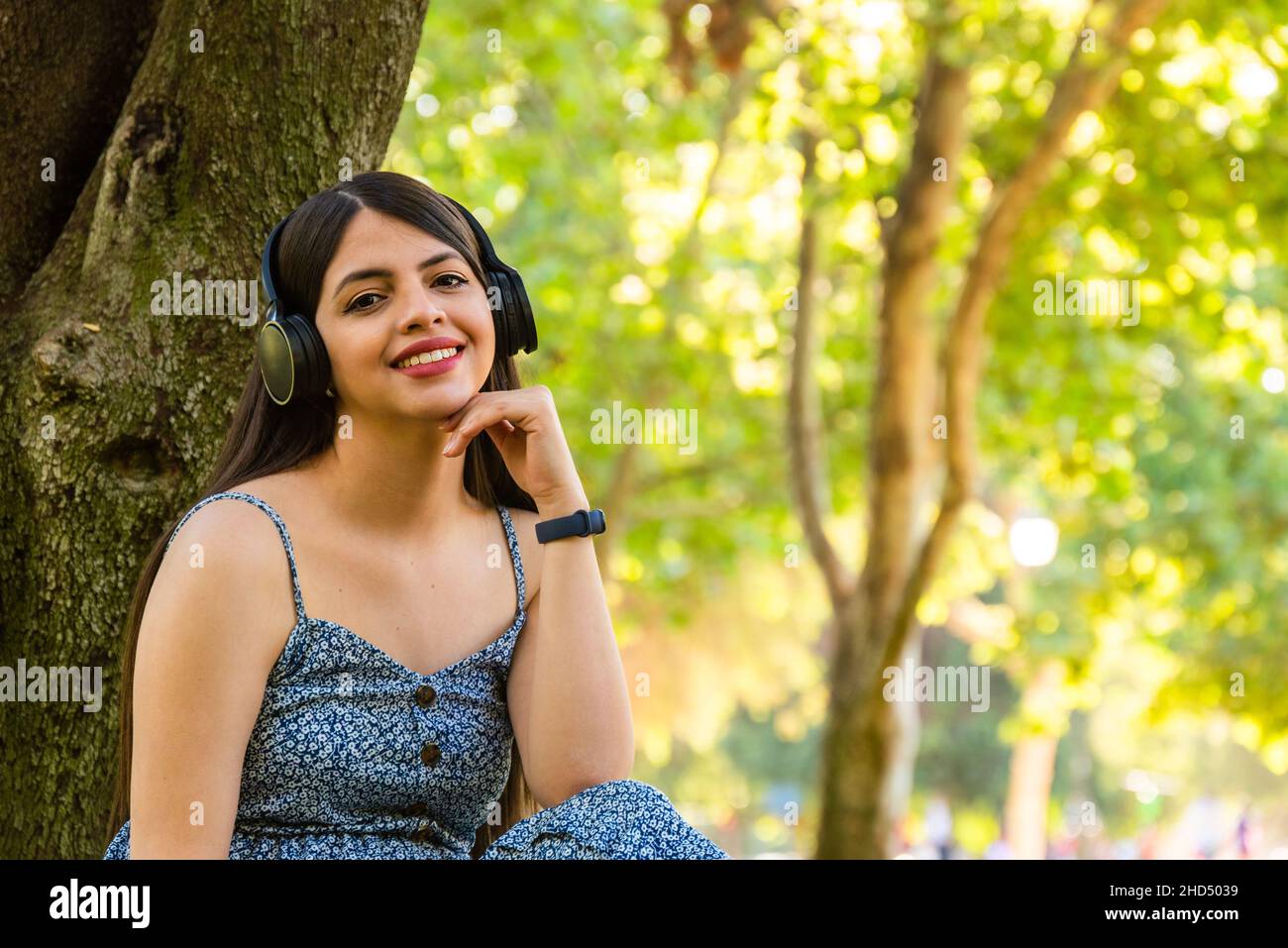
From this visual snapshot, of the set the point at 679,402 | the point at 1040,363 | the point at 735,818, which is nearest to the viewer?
the point at 1040,363

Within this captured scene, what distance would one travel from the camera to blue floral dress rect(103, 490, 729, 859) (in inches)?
95.7

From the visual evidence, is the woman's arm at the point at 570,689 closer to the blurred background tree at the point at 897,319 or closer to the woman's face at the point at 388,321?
the woman's face at the point at 388,321

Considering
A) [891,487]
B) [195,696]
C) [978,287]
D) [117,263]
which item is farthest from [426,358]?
[891,487]

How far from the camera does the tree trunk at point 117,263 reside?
9.88 feet

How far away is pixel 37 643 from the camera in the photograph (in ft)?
9.95

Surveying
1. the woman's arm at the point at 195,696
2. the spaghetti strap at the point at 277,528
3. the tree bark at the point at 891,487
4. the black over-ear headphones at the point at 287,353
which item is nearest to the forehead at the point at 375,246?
the black over-ear headphones at the point at 287,353

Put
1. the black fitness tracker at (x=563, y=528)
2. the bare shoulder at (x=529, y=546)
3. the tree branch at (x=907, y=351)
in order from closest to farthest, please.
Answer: the black fitness tracker at (x=563, y=528), the bare shoulder at (x=529, y=546), the tree branch at (x=907, y=351)

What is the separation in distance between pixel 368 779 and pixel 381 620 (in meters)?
0.27

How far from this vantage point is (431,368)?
2.65 m

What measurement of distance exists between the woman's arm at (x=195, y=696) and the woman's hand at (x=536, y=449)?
57 cm

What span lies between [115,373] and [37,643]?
1.82ft

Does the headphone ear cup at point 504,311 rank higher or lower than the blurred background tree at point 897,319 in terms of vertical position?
lower
